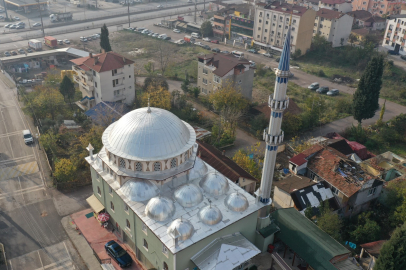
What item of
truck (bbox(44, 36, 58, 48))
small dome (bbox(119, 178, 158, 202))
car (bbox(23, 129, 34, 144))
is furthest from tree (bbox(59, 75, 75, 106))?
truck (bbox(44, 36, 58, 48))

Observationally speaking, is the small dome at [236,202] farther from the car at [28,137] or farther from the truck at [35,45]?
the truck at [35,45]

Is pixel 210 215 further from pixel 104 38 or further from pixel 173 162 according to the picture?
pixel 104 38

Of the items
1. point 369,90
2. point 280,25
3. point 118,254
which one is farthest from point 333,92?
point 118,254

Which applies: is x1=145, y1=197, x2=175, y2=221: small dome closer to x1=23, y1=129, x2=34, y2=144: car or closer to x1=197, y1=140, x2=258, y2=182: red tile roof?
x1=197, y1=140, x2=258, y2=182: red tile roof

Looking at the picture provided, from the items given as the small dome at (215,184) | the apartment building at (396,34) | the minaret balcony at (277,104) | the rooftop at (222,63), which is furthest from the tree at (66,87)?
the apartment building at (396,34)

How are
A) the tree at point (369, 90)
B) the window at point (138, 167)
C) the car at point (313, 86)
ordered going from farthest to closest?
the car at point (313, 86) → the tree at point (369, 90) → the window at point (138, 167)

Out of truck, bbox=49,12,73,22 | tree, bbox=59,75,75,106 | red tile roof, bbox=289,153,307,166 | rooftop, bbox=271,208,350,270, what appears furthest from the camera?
truck, bbox=49,12,73,22
